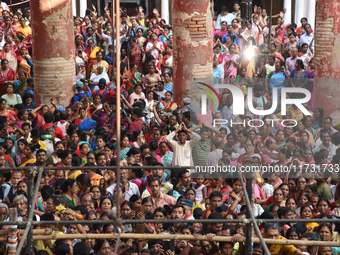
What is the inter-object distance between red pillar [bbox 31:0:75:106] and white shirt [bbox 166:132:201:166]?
338cm

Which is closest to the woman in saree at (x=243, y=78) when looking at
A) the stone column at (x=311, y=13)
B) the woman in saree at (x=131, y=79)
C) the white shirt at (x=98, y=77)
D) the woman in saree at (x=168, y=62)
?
the woman in saree at (x=168, y=62)

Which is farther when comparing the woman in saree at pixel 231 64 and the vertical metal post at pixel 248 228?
the woman in saree at pixel 231 64

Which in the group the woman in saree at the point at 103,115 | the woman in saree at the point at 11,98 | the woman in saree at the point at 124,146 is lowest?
the woman in saree at the point at 124,146

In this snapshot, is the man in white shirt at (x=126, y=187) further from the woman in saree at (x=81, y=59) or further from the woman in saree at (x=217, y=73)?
the woman in saree at (x=81, y=59)

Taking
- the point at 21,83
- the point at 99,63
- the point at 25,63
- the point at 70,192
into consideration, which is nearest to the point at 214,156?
the point at 70,192

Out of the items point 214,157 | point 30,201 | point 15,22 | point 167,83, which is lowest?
point 214,157

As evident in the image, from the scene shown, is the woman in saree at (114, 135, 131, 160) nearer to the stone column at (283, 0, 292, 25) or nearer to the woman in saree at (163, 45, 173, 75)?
the woman in saree at (163, 45, 173, 75)

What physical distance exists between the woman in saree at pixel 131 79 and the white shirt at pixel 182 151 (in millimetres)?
3630

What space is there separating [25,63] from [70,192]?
20.2 feet

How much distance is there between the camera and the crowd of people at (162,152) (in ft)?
19.8

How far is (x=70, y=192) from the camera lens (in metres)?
6.94

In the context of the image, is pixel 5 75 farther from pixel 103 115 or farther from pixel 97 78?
pixel 103 115

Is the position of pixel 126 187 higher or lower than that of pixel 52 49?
lower

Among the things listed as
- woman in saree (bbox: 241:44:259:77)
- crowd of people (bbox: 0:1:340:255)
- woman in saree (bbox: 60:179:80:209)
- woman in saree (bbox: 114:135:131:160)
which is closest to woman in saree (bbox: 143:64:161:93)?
crowd of people (bbox: 0:1:340:255)
